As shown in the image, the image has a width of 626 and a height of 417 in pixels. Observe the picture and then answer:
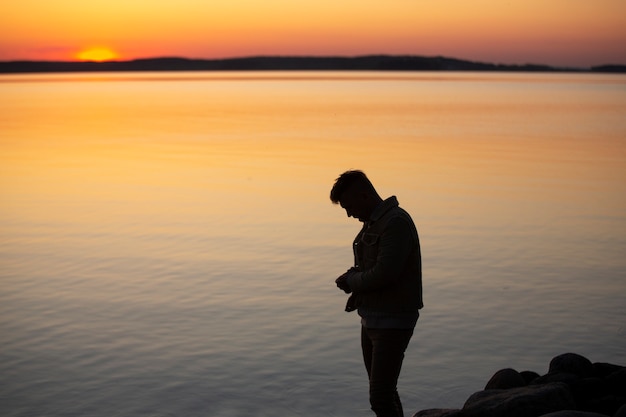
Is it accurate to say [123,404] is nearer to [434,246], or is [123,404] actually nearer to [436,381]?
[436,381]

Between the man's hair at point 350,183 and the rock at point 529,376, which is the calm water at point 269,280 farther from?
the man's hair at point 350,183

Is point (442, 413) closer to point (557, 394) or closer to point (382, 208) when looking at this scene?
point (557, 394)

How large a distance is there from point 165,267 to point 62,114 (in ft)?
182

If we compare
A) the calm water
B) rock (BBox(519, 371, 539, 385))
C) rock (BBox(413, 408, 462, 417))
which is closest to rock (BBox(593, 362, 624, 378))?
rock (BBox(519, 371, 539, 385))

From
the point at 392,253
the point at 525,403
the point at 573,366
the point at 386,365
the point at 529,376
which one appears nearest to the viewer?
the point at 392,253

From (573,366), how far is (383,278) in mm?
3596

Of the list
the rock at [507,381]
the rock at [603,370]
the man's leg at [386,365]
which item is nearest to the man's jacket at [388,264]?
the man's leg at [386,365]

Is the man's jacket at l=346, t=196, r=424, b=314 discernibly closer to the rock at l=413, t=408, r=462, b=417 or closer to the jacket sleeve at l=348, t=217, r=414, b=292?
the jacket sleeve at l=348, t=217, r=414, b=292

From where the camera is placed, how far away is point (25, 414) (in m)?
9.04

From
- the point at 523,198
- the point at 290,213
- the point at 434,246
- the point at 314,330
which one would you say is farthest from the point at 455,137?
the point at 314,330

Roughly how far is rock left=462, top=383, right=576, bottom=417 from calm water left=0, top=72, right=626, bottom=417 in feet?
6.57

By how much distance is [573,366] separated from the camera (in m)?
8.79

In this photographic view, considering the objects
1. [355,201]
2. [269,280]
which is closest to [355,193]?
[355,201]

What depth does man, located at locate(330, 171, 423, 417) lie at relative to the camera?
5.99 m
